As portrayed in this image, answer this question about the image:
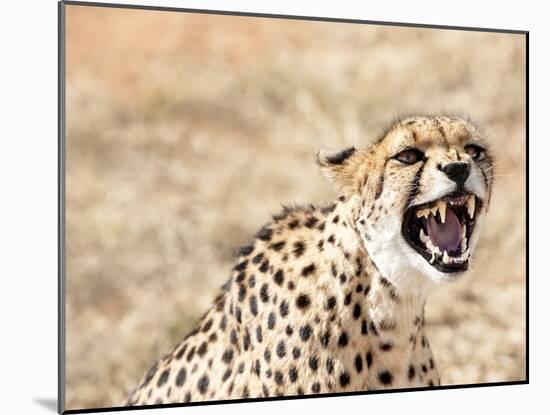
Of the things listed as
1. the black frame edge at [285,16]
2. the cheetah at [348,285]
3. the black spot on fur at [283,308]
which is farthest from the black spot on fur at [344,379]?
the black frame edge at [285,16]

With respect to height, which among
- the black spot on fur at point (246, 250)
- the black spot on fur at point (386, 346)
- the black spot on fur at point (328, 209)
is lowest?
the black spot on fur at point (386, 346)

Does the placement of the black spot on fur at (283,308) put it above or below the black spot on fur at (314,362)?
above

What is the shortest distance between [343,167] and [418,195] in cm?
25

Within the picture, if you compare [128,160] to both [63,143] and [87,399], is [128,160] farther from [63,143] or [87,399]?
[87,399]

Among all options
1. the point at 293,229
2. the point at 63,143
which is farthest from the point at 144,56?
the point at 293,229

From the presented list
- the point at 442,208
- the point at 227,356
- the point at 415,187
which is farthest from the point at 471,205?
the point at 227,356

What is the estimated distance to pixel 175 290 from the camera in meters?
3.41

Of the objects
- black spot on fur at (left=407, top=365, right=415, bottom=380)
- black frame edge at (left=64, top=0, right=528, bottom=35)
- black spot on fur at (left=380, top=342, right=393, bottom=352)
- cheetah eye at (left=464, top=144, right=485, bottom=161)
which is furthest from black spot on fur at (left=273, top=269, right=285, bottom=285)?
black frame edge at (left=64, top=0, right=528, bottom=35)

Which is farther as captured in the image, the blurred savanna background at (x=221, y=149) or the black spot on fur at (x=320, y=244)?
the blurred savanna background at (x=221, y=149)

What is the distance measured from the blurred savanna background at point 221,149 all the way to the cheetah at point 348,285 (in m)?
0.25

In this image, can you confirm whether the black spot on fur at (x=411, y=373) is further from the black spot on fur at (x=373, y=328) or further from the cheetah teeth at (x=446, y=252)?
the cheetah teeth at (x=446, y=252)

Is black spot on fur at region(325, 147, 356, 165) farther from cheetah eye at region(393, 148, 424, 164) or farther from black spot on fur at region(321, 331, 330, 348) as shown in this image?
black spot on fur at region(321, 331, 330, 348)

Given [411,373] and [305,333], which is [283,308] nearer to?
[305,333]

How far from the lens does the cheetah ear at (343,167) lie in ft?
10.3
